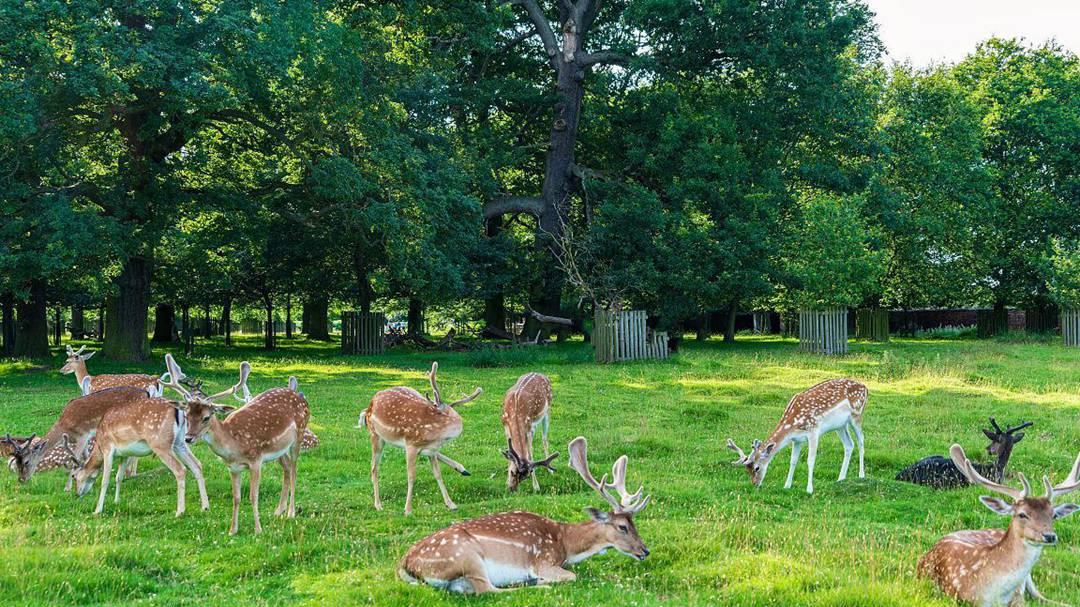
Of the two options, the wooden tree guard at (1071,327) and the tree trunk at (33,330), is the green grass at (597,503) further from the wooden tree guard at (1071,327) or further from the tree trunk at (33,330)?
the wooden tree guard at (1071,327)

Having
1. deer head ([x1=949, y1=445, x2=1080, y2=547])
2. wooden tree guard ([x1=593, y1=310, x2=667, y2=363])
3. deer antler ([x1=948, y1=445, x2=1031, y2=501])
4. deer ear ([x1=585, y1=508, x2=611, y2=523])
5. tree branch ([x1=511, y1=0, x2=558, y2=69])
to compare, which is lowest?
deer ear ([x1=585, y1=508, x2=611, y2=523])

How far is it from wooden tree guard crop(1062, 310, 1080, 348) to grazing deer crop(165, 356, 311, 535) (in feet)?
106

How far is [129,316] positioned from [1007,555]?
83.7 ft

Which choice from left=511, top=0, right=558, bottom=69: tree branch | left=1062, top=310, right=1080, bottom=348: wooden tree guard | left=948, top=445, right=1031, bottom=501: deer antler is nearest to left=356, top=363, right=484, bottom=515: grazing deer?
left=948, top=445, right=1031, bottom=501: deer antler

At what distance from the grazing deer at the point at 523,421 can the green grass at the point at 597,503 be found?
0.29 meters

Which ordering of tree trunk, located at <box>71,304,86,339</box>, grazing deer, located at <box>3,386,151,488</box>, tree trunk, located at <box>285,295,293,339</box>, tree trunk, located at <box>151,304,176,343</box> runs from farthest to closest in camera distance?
tree trunk, located at <box>71,304,86,339</box> → tree trunk, located at <box>151,304,176,343</box> → tree trunk, located at <box>285,295,293,339</box> → grazing deer, located at <box>3,386,151,488</box>

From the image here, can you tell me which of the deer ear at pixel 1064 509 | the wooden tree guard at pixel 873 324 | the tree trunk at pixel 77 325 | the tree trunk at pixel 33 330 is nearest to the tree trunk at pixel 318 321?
the tree trunk at pixel 77 325

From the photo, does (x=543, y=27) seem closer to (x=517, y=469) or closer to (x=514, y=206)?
(x=514, y=206)

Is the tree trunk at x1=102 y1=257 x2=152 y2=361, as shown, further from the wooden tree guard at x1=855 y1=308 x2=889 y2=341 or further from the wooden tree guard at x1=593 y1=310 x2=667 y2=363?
the wooden tree guard at x1=855 y1=308 x2=889 y2=341

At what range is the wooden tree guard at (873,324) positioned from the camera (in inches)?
1595

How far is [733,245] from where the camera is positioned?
3033 centimetres

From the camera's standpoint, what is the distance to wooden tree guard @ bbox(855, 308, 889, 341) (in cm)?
4052

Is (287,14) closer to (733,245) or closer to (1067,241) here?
(733,245)

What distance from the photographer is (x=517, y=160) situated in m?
34.5
